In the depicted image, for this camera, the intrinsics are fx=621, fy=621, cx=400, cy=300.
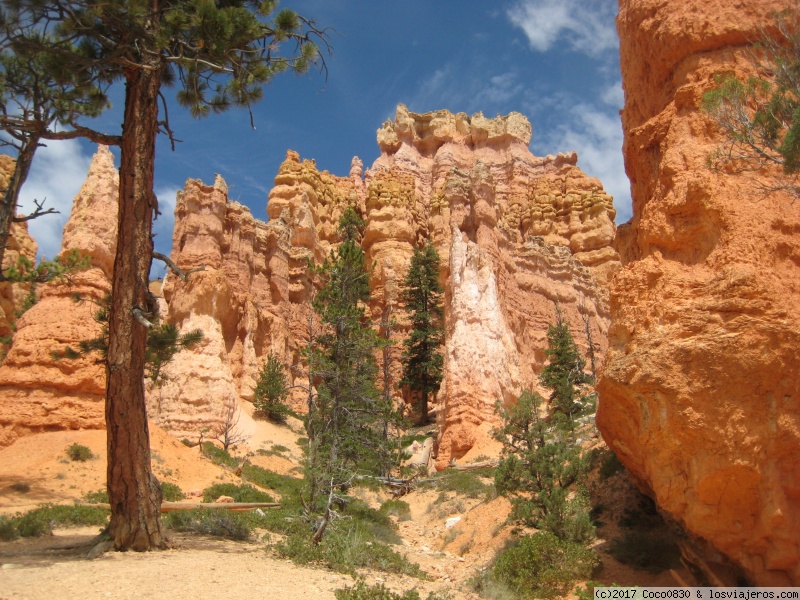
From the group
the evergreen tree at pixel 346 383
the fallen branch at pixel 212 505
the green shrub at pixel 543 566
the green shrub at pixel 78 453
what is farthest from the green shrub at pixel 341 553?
the green shrub at pixel 78 453

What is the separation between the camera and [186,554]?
8.46m

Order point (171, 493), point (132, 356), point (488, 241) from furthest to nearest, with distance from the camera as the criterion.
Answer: point (488, 241), point (171, 493), point (132, 356)

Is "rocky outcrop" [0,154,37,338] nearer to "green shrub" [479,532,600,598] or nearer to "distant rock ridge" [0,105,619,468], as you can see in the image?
"distant rock ridge" [0,105,619,468]

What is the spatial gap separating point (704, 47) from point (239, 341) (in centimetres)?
2450

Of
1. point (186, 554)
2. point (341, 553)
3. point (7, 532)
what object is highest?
point (7, 532)

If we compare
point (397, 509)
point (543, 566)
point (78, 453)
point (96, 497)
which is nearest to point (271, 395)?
point (397, 509)

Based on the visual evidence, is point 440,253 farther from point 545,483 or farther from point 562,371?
point 545,483

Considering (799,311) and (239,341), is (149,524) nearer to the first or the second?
(799,311)

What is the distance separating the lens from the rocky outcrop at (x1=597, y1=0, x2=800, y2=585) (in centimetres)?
721

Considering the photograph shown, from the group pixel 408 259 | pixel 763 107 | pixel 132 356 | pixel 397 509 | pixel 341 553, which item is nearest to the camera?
pixel 763 107

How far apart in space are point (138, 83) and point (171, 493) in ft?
31.1

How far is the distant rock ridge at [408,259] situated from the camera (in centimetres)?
2461

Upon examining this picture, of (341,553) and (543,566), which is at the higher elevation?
(341,553)

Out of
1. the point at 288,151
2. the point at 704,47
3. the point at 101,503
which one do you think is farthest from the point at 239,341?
the point at 704,47
